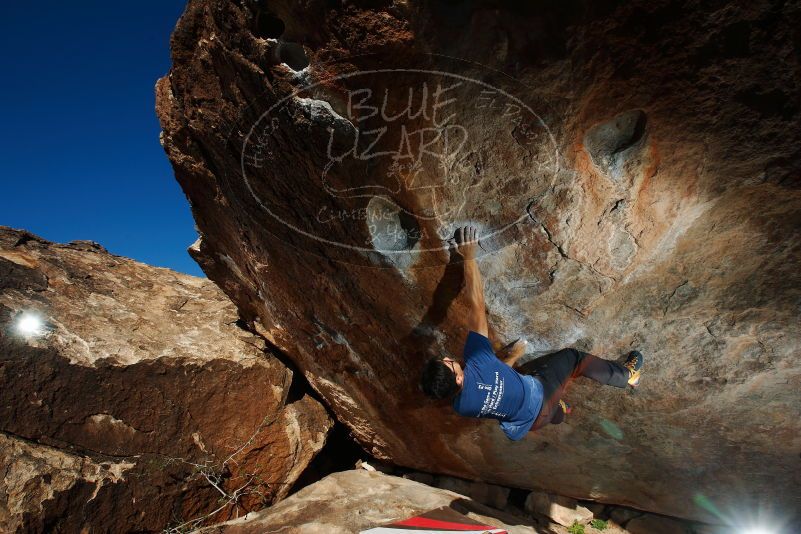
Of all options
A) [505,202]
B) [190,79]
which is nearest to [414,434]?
[505,202]

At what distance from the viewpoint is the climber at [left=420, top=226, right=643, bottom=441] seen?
85.6 inches

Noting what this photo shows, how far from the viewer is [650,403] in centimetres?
244

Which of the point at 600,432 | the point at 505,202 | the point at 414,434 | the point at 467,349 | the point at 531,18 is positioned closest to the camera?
the point at 531,18

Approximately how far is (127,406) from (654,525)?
4.43m

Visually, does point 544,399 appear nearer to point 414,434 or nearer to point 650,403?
point 650,403

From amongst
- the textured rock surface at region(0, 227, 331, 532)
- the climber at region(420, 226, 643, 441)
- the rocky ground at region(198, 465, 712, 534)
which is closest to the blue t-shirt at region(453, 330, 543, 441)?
the climber at region(420, 226, 643, 441)

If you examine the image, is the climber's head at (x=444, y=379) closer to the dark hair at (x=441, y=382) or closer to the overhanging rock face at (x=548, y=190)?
the dark hair at (x=441, y=382)

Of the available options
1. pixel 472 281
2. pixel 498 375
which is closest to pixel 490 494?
pixel 498 375

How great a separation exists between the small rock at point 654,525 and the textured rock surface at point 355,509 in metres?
0.68

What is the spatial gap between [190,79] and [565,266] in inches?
87.4

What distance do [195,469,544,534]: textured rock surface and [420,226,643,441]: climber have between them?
4.05 ft

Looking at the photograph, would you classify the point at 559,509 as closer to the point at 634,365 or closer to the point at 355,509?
the point at 355,509

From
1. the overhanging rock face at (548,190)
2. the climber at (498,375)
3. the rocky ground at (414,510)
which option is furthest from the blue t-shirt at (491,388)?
the rocky ground at (414,510)

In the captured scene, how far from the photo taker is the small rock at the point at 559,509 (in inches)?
138
